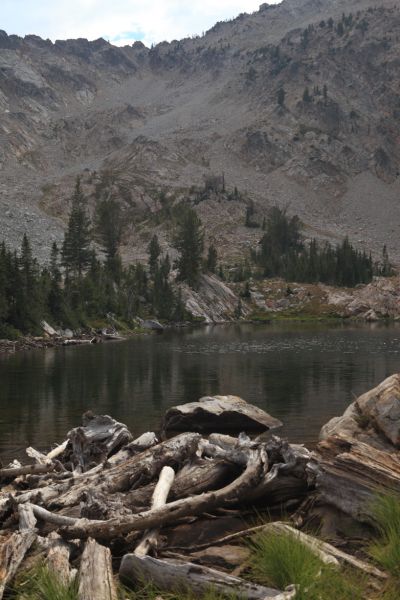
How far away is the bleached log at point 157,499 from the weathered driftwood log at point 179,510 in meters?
0.26

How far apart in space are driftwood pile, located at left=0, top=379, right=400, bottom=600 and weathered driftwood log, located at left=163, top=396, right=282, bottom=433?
48.7ft

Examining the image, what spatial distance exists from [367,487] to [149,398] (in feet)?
112

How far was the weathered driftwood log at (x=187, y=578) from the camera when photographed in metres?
9.10

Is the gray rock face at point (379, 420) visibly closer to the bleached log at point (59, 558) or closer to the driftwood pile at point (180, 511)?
the driftwood pile at point (180, 511)

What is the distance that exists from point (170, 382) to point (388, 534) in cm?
4497

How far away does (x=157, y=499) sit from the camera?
532 inches

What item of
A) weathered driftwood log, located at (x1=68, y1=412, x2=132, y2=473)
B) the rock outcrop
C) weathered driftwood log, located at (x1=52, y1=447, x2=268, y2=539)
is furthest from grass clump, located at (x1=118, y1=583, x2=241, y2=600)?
weathered driftwood log, located at (x1=68, y1=412, x2=132, y2=473)

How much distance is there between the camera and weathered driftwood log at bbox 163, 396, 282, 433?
32312mm

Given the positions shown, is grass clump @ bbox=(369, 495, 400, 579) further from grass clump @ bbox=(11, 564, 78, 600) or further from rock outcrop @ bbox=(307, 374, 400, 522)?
grass clump @ bbox=(11, 564, 78, 600)

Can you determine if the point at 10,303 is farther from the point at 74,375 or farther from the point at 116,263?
the point at 116,263

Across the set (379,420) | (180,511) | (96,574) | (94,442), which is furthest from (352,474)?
(94,442)

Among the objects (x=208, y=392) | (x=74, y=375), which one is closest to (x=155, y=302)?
(x=74, y=375)

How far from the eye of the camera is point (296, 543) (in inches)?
370

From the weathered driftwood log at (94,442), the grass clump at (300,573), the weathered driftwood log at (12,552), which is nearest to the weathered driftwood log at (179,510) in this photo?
the weathered driftwood log at (12,552)
